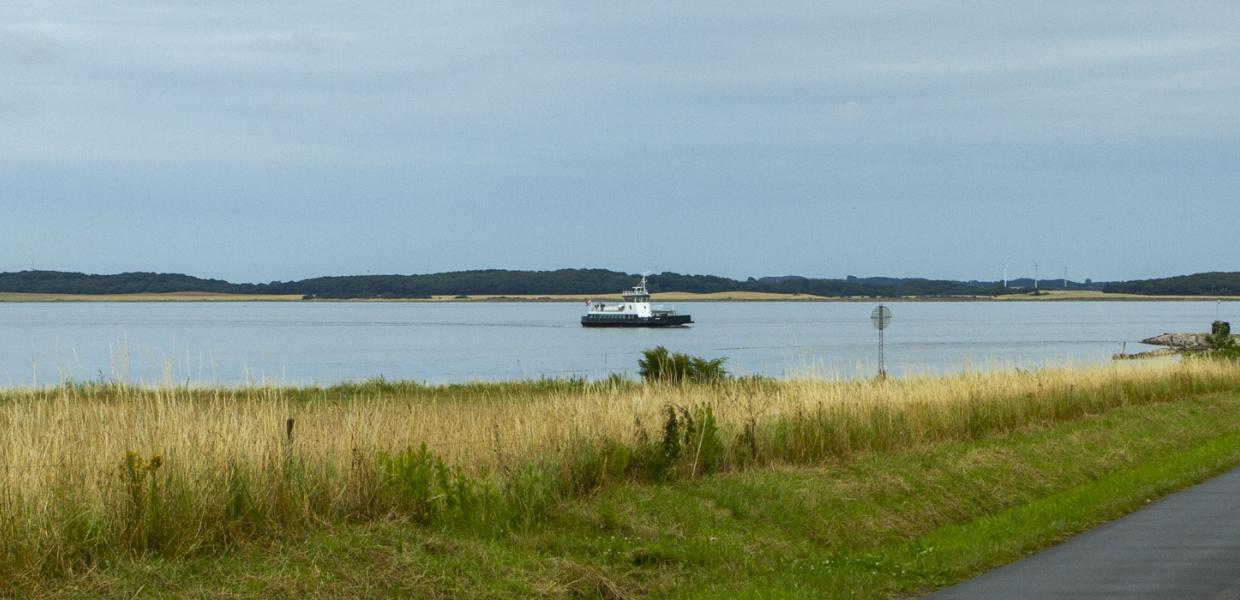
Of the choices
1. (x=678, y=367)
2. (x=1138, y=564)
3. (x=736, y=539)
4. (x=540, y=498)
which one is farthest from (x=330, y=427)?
(x=678, y=367)

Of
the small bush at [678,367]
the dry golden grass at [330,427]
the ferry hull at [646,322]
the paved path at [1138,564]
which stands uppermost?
the dry golden grass at [330,427]

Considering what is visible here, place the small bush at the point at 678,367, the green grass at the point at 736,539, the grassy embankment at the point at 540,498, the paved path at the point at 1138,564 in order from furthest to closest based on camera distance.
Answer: the small bush at the point at 678,367
the paved path at the point at 1138,564
the grassy embankment at the point at 540,498
the green grass at the point at 736,539

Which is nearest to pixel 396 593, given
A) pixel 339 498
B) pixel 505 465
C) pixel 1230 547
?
pixel 339 498

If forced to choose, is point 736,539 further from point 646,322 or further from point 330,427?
point 646,322

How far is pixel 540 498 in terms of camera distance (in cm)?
1226

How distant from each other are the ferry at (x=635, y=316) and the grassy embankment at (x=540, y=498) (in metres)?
114

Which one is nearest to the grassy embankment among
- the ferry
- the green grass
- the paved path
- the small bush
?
the green grass

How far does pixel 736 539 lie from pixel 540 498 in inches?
74.0

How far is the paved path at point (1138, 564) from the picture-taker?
32.9 feet

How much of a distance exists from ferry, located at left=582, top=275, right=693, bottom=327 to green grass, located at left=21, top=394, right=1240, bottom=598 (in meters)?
115

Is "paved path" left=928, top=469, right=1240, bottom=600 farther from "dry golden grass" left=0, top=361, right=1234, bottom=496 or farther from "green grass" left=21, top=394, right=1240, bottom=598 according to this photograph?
"dry golden grass" left=0, top=361, right=1234, bottom=496

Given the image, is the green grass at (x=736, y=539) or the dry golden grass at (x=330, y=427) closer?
the green grass at (x=736, y=539)

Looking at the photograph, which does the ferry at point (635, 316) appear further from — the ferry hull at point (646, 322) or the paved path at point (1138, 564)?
the paved path at point (1138, 564)

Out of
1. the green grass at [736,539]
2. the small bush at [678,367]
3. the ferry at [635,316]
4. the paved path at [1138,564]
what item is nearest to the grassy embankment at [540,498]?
the green grass at [736,539]
